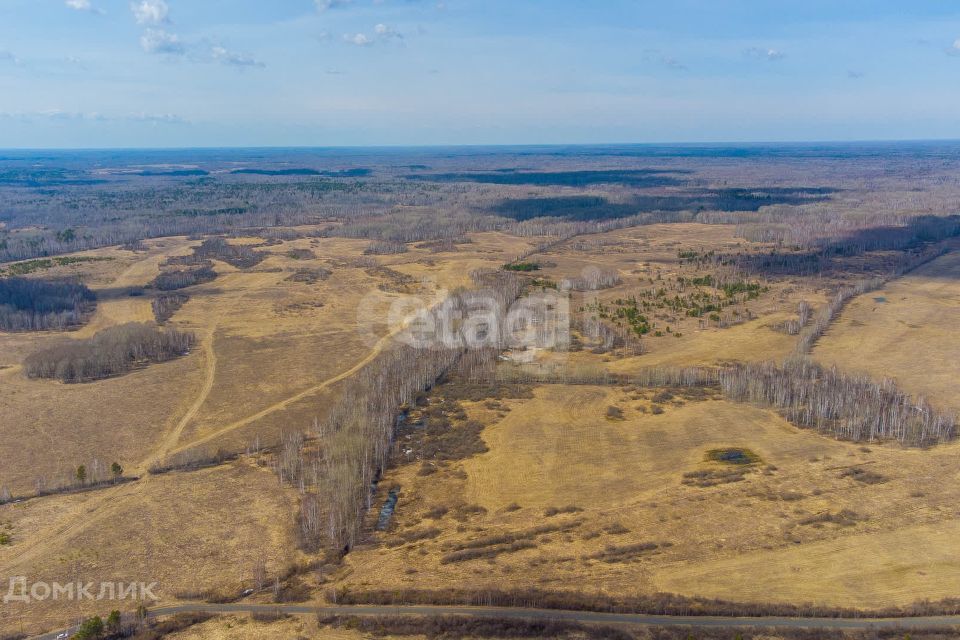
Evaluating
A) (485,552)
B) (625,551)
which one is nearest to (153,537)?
(485,552)

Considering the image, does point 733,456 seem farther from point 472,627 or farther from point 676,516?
point 472,627

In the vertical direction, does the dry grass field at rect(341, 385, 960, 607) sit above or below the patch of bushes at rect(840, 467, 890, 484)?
below

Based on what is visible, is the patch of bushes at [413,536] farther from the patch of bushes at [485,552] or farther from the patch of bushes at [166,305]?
the patch of bushes at [166,305]

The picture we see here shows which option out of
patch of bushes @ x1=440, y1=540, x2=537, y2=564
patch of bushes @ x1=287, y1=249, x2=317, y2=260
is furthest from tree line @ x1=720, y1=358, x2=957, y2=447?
patch of bushes @ x1=287, y1=249, x2=317, y2=260

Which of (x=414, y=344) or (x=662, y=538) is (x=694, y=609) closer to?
(x=662, y=538)

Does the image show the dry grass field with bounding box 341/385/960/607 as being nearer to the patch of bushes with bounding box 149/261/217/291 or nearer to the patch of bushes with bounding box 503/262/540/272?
the patch of bushes with bounding box 503/262/540/272
